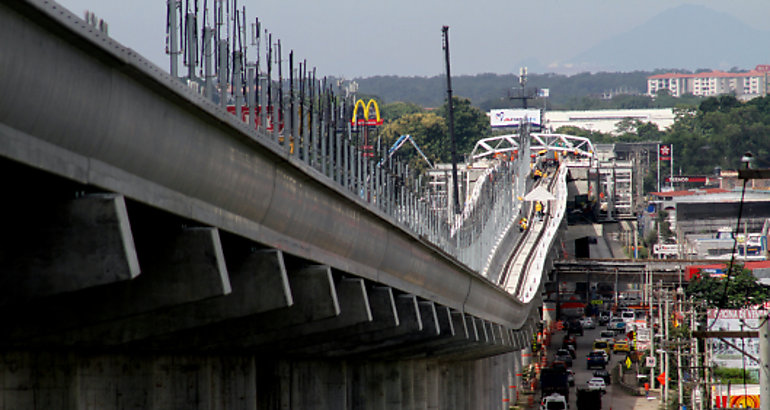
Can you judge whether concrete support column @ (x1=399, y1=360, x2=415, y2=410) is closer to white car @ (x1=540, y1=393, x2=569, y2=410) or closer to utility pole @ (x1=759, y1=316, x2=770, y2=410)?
utility pole @ (x1=759, y1=316, x2=770, y2=410)

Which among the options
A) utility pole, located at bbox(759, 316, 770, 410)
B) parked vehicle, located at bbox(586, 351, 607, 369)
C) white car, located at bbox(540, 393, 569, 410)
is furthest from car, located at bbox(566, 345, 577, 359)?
utility pole, located at bbox(759, 316, 770, 410)

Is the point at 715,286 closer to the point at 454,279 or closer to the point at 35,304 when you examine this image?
the point at 454,279

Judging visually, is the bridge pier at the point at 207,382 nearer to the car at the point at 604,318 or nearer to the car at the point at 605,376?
the car at the point at 605,376

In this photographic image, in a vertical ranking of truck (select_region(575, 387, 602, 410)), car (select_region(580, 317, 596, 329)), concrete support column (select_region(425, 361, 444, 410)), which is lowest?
car (select_region(580, 317, 596, 329))

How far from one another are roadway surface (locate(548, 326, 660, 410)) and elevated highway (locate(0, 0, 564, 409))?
47.6 m

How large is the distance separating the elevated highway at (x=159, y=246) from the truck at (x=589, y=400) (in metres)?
39.3

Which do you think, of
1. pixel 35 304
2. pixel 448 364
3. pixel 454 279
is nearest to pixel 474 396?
pixel 448 364

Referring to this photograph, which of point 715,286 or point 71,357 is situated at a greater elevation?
point 71,357

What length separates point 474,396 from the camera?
209 feet

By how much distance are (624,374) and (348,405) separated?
2464 inches

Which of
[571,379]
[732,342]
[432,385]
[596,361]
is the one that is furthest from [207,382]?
[596,361]

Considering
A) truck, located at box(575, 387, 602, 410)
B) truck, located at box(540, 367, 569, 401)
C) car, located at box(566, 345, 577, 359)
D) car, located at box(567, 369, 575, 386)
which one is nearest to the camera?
truck, located at box(575, 387, 602, 410)

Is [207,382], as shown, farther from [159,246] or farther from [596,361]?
[596,361]

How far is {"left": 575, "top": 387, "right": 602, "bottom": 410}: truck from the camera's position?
70.3m
